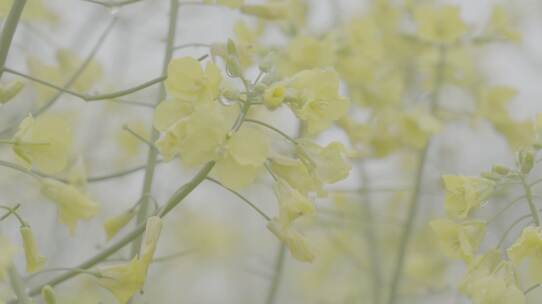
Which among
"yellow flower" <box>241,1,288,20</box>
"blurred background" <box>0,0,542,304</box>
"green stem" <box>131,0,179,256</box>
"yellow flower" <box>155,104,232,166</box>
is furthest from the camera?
"blurred background" <box>0,0,542,304</box>

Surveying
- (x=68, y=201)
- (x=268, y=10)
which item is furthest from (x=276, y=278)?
(x=68, y=201)

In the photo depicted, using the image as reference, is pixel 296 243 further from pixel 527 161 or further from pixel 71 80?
pixel 71 80

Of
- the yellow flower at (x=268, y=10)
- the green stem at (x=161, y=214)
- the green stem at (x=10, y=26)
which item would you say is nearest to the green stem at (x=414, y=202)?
the yellow flower at (x=268, y=10)

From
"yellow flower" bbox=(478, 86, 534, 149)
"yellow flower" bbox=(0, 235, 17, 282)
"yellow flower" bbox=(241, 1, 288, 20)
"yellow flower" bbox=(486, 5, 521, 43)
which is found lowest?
"yellow flower" bbox=(0, 235, 17, 282)

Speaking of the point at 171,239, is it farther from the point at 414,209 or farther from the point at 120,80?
the point at 414,209

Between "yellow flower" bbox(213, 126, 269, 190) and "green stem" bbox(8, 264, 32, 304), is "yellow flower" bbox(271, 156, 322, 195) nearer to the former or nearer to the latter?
"yellow flower" bbox(213, 126, 269, 190)

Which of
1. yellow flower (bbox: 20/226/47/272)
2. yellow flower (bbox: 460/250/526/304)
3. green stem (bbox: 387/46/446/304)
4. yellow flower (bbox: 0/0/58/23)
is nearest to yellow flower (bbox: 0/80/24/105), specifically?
yellow flower (bbox: 20/226/47/272)
